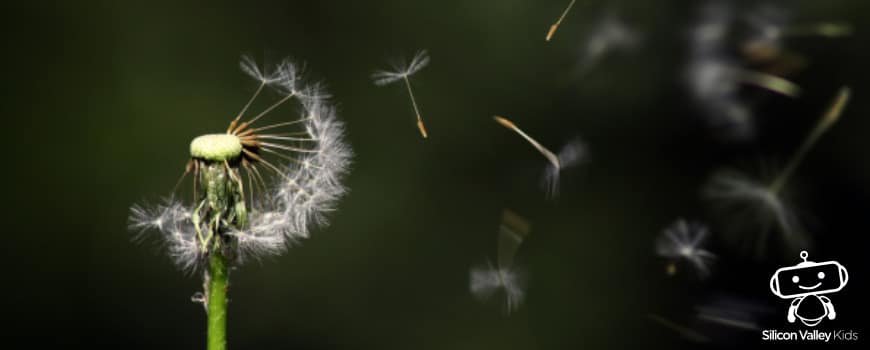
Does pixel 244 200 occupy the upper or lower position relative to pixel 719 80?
lower

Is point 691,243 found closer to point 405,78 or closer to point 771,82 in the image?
point 771,82

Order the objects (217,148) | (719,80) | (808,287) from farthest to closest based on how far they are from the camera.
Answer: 1. (719,80)
2. (808,287)
3. (217,148)

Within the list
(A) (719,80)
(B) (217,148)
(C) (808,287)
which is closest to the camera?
(B) (217,148)

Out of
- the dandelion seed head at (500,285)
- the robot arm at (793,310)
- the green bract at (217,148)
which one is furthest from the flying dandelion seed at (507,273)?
the green bract at (217,148)

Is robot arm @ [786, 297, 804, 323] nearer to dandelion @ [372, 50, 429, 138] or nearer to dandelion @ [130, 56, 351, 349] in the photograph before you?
dandelion @ [372, 50, 429, 138]

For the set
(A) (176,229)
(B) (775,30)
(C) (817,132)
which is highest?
(B) (775,30)

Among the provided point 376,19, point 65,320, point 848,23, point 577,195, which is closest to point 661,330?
point 577,195

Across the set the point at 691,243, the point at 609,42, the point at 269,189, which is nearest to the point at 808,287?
the point at 691,243

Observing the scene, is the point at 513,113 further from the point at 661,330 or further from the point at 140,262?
the point at 140,262
